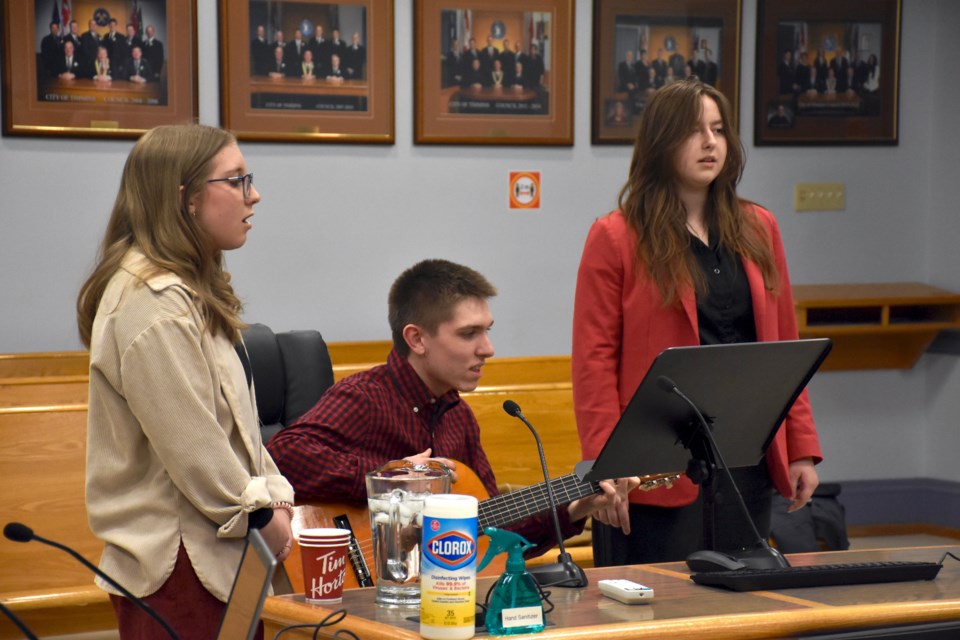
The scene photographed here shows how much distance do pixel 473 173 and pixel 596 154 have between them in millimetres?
532

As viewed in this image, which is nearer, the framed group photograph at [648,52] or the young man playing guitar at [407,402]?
the young man playing guitar at [407,402]

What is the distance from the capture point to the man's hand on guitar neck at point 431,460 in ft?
8.00

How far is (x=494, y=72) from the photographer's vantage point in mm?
4602

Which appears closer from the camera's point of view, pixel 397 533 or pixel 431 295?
pixel 397 533

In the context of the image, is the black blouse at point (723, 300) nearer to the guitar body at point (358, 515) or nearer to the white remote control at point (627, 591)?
the guitar body at point (358, 515)

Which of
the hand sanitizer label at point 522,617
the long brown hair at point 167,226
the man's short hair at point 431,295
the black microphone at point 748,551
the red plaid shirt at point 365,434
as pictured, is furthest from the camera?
the man's short hair at point 431,295

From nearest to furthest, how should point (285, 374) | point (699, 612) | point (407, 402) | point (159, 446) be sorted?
1. point (699, 612)
2. point (159, 446)
3. point (407, 402)
4. point (285, 374)

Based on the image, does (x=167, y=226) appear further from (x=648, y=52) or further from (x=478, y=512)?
(x=648, y=52)

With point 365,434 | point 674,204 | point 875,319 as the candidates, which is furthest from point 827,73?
point 365,434

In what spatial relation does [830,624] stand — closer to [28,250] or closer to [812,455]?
[812,455]

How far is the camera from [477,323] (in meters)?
2.67

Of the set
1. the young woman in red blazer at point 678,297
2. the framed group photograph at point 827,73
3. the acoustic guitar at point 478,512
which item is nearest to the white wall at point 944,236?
the framed group photograph at point 827,73

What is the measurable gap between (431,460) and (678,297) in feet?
2.08

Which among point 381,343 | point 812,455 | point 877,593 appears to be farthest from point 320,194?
point 877,593
